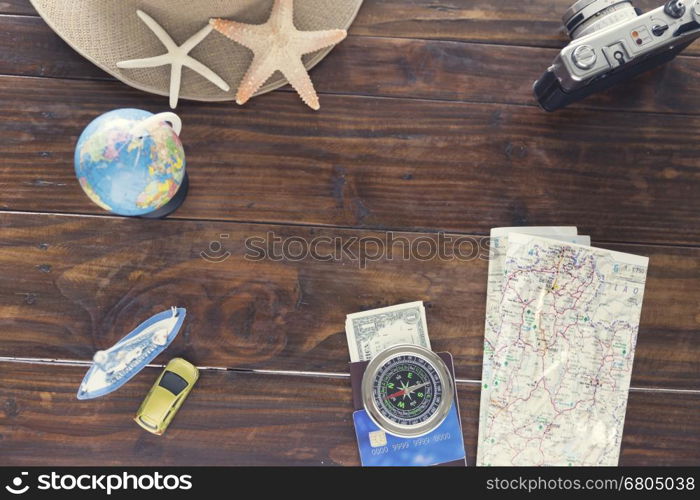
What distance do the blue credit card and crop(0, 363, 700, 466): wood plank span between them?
20mm

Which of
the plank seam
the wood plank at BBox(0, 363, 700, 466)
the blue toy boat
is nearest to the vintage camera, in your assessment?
the plank seam

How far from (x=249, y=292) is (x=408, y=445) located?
0.43 metres

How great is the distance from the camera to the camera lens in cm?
104

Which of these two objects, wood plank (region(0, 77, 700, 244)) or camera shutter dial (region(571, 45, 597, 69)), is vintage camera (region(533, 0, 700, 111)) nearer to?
camera shutter dial (region(571, 45, 597, 69))

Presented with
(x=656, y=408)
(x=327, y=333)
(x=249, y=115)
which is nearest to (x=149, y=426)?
(x=327, y=333)

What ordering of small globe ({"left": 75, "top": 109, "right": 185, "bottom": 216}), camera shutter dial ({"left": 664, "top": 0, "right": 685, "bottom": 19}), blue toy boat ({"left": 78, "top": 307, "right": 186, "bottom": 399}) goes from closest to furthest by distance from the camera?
small globe ({"left": 75, "top": 109, "right": 185, "bottom": 216}), camera shutter dial ({"left": 664, "top": 0, "right": 685, "bottom": 19}), blue toy boat ({"left": 78, "top": 307, "right": 186, "bottom": 399})

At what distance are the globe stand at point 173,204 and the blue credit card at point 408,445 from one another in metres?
0.53

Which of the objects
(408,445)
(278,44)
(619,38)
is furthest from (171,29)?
(408,445)

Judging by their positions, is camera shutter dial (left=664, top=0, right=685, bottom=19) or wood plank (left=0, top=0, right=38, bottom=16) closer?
camera shutter dial (left=664, top=0, right=685, bottom=19)

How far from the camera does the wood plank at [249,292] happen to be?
1.13 m

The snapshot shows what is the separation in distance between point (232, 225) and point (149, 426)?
41 centimetres

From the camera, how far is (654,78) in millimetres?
1189

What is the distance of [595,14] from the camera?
105 centimetres
